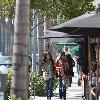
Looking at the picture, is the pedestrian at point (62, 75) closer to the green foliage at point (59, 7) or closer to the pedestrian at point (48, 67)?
the pedestrian at point (48, 67)

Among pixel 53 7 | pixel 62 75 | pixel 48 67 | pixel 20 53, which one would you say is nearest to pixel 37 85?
pixel 62 75

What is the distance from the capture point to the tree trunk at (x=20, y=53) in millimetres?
7855

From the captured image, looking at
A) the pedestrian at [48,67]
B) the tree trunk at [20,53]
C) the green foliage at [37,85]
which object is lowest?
the green foliage at [37,85]

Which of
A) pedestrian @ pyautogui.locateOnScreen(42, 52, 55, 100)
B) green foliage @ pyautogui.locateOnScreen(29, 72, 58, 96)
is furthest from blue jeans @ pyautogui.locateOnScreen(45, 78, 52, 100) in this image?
green foliage @ pyautogui.locateOnScreen(29, 72, 58, 96)

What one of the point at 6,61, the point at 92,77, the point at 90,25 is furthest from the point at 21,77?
the point at 6,61

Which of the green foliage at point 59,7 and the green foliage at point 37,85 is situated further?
the green foliage at point 59,7

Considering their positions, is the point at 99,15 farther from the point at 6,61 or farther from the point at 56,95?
the point at 6,61

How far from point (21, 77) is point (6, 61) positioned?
16.4m

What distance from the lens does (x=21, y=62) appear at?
8023 mm

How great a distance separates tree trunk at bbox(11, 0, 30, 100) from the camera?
786 cm

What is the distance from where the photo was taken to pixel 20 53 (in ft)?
26.1

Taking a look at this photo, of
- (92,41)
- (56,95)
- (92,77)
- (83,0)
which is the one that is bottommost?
(56,95)

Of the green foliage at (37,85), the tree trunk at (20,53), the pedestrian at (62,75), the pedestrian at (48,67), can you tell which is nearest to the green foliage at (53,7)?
the green foliage at (37,85)

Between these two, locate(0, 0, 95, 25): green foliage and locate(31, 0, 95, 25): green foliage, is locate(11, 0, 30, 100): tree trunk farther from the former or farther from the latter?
locate(31, 0, 95, 25): green foliage
